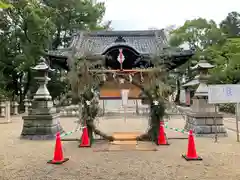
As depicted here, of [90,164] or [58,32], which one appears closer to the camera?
[90,164]

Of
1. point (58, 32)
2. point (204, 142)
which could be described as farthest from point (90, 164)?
point (58, 32)

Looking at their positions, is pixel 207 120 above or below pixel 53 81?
below

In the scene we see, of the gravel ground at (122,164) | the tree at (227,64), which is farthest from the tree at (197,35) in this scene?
the gravel ground at (122,164)

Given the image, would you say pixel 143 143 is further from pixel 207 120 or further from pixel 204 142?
pixel 207 120

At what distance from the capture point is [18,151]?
7133 mm

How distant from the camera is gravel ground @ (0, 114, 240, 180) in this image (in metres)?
4.84

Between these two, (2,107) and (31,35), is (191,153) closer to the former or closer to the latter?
(2,107)

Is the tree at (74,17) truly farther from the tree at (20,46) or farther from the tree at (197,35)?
the tree at (197,35)

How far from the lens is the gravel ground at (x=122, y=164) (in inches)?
190

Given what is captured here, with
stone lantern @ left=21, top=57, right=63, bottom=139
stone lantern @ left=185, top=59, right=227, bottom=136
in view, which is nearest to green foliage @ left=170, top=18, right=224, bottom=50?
stone lantern @ left=185, top=59, right=227, bottom=136

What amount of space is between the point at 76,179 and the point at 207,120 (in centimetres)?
621

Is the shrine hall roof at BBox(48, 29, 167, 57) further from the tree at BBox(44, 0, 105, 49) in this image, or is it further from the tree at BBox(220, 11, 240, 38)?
the tree at BBox(220, 11, 240, 38)

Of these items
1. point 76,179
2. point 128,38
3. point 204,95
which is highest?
point 128,38

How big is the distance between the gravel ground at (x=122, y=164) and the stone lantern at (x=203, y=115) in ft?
4.57
